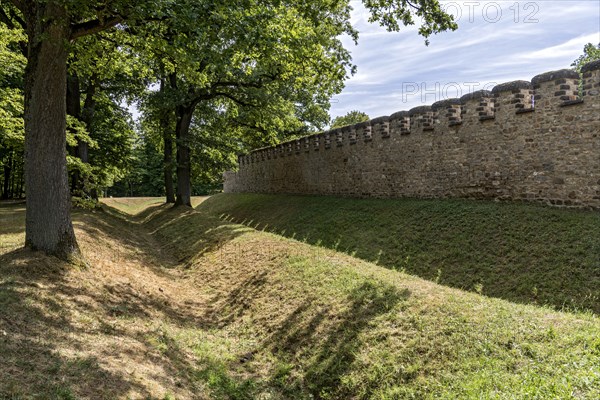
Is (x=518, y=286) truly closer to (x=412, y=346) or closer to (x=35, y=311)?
(x=412, y=346)

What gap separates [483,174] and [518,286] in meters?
4.66

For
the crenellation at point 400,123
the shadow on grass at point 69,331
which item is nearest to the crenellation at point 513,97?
the crenellation at point 400,123

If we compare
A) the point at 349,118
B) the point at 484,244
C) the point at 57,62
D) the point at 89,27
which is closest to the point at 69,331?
the point at 57,62

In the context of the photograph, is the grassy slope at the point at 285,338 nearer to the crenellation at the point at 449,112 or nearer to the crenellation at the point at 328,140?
the crenellation at the point at 449,112

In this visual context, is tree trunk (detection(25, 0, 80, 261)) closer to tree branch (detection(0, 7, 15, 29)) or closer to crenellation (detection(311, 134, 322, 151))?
tree branch (detection(0, 7, 15, 29))

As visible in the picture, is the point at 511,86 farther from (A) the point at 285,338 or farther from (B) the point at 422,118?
(A) the point at 285,338

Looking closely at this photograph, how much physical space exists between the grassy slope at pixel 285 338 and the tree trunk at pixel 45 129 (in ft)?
1.86

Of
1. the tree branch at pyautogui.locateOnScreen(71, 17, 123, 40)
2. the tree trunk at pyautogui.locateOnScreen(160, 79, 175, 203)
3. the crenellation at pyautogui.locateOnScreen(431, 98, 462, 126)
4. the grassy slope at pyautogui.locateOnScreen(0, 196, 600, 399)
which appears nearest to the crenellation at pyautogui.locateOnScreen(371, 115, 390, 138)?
→ the crenellation at pyautogui.locateOnScreen(431, 98, 462, 126)

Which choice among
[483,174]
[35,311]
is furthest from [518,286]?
[35,311]

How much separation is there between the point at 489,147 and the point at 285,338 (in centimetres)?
807

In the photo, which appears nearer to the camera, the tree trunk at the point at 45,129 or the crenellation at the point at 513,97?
the tree trunk at the point at 45,129

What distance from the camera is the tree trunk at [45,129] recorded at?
6.91 m

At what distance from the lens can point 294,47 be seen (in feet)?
30.8

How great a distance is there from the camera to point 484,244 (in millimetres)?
8734
